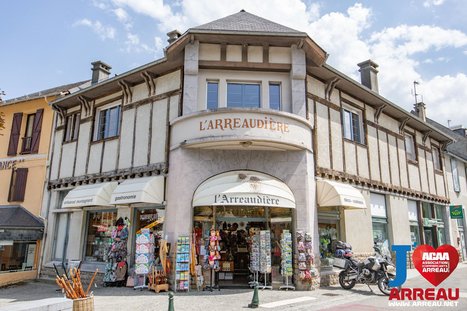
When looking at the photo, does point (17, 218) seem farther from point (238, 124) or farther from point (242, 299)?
point (242, 299)

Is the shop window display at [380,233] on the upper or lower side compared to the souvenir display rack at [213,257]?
upper

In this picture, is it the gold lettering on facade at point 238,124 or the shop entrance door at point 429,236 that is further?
the shop entrance door at point 429,236

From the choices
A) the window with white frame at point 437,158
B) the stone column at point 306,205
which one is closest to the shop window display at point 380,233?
the stone column at point 306,205

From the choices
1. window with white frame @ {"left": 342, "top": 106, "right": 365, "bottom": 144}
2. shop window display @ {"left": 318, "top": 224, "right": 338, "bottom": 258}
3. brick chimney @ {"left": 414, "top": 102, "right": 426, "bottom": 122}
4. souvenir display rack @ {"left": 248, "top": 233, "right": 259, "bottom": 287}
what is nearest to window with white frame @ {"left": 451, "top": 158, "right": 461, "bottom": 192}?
brick chimney @ {"left": 414, "top": 102, "right": 426, "bottom": 122}

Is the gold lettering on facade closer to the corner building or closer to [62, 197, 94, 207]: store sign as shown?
the corner building

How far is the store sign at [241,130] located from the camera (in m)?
10.5

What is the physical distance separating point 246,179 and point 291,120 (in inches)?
93.7

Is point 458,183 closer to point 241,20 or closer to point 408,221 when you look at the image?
point 408,221

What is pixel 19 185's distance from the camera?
16.3 m

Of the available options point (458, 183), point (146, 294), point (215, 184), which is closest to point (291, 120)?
point (215, 184)

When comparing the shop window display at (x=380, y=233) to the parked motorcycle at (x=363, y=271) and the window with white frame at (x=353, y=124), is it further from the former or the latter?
the parked motorcycle at (x=363, y=271)

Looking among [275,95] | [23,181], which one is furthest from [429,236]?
[23,181]

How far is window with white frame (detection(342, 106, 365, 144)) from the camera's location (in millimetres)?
14288

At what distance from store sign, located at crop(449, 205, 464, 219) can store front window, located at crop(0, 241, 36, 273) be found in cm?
2136
